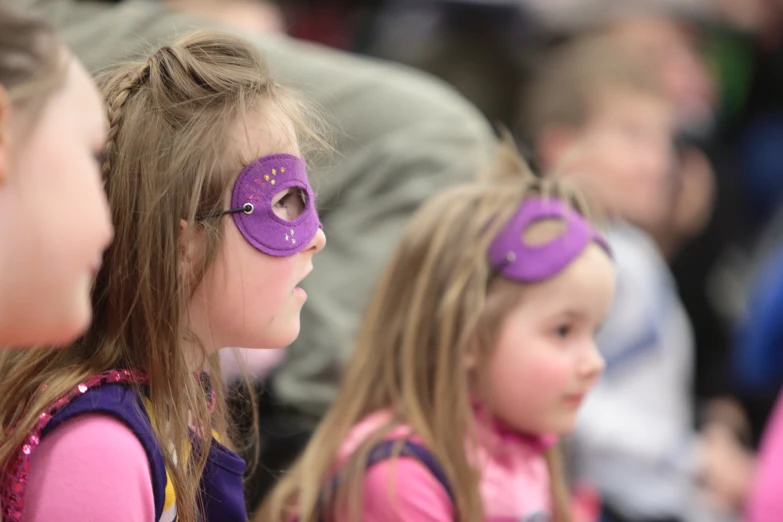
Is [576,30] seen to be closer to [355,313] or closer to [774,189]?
[774,189]

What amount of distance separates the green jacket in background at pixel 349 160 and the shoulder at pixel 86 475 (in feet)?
2.97

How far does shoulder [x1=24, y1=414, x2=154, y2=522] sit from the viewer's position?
3.42ft

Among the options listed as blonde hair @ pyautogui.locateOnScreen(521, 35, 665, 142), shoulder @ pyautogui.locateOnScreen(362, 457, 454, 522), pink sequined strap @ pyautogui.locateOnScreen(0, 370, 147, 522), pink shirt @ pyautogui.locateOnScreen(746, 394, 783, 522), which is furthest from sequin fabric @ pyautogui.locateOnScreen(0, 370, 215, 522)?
blonde hair @ pyautogui.locateOnScreen(521, 35, 665, 142)

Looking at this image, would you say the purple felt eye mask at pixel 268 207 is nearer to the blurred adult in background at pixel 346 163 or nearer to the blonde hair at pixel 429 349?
the blonde hair at pixel 429 349

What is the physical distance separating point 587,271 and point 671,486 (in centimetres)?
124

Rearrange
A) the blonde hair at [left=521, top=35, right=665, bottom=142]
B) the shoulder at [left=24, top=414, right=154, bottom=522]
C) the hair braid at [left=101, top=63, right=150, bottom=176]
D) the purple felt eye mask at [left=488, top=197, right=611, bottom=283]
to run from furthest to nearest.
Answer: the blonde hair at [left=521, top=35, right=665, bottom=142]
the purple felt eye mask at [left=488, top=197, right=611, bottom=283]
the hair braid at [left=101, top=63, right=150, bottom=176]
the shoulder at [left=24, top=414, right=154, bottom=522]

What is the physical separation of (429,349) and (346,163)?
0.61 metres

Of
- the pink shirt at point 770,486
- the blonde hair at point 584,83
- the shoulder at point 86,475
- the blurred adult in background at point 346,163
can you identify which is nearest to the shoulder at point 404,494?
the blurred adult in background at point 346,163

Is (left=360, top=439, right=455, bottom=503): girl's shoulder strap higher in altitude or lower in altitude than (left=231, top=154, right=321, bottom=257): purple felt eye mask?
lower

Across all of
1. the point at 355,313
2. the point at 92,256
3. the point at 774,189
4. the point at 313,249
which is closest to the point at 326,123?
the point at 313,249

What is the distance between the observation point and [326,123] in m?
1.35

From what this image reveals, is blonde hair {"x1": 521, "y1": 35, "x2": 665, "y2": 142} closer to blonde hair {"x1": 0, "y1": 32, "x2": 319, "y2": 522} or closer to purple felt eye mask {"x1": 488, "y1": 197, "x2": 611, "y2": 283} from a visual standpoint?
purple felt eye mask {"x1": 488, "y1": 197, "x2": 611, "y2": 283}

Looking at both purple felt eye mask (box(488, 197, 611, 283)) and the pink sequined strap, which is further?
purple felt eye mask (box(488, 197, 611, 283))

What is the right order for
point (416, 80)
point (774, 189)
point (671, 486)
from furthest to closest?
1. point (774, 189)
2. point (671, 486)
3. point (416, 80)
